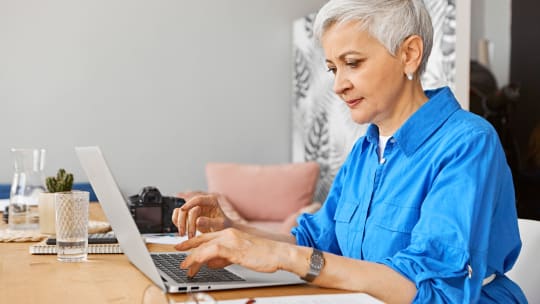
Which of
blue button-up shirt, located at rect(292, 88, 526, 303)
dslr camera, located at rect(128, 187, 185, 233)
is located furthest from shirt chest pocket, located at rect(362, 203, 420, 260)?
dslr camera, located at rect(128, 187, 185, 233)

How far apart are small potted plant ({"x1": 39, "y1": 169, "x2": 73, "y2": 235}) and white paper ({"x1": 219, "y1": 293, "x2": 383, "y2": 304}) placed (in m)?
1.01

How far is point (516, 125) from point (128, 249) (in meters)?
2.42

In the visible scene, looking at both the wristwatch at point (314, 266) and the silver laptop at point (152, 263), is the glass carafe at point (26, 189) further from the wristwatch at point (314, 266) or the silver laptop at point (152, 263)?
the wristwatch at point (314, 266)

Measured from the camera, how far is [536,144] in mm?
3322

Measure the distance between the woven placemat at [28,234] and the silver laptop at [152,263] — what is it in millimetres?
479

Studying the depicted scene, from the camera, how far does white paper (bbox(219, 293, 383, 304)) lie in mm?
1152

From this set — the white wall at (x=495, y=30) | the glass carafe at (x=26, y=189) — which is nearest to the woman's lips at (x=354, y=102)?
the glass carafe at (x=26, y=189)

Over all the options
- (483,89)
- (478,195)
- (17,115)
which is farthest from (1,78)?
(478,195)

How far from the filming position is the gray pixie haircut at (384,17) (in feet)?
5.05

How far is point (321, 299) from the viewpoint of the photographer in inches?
46.6

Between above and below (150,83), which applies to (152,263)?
below

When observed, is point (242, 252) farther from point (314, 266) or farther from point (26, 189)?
point (26, 189)

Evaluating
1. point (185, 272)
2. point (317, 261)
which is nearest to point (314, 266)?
point (317, 261)

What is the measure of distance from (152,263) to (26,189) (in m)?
1.15
